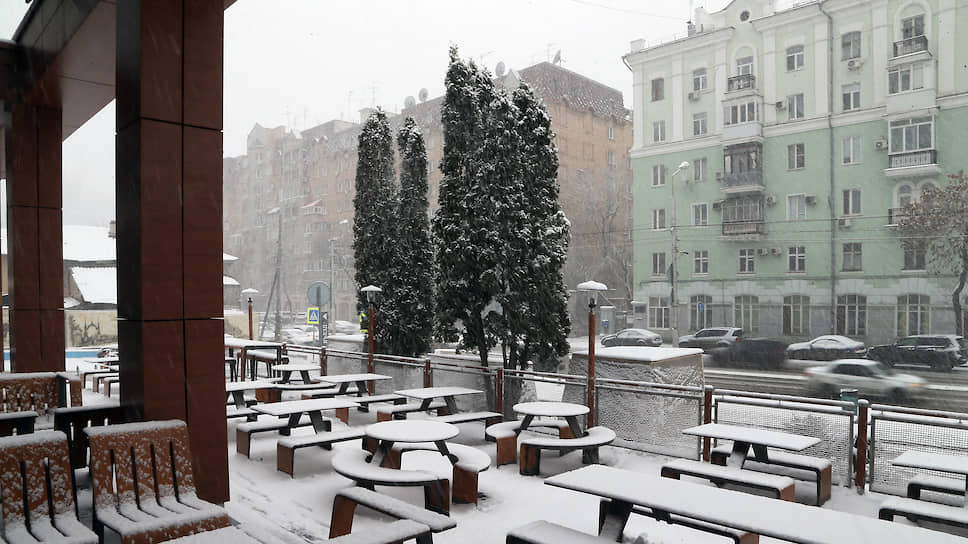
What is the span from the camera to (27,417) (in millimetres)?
6184

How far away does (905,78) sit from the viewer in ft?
104

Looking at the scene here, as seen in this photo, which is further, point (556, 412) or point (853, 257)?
point (853, 257)

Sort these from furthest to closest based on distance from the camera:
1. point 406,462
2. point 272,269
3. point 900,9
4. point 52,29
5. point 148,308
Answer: point 272,269, point 900,9, point 406,462, point 52,29, point 148,308

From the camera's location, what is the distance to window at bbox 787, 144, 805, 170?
118ft

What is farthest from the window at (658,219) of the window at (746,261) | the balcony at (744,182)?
the window at (746,261)

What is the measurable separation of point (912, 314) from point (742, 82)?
1570cm

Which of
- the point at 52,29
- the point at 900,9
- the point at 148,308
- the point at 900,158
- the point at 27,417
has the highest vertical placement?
the point at 900,9

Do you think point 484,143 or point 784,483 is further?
point 484,143

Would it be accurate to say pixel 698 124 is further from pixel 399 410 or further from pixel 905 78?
pixel 399 410

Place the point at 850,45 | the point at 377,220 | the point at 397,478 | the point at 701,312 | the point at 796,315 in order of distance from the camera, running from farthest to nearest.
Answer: the point at 701,312 < the point at 796,315 < the point at 850,45 < the point at 377,220 < the point at 397,478

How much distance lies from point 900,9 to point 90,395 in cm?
3802

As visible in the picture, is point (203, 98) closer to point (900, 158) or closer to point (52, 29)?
point (52, 29)

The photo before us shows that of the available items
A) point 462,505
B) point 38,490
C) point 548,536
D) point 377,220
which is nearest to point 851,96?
point 377,220

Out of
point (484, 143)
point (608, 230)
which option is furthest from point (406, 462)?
point (608, 230)
